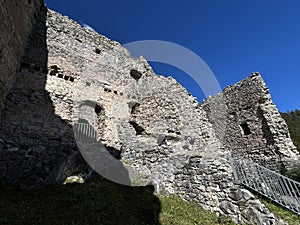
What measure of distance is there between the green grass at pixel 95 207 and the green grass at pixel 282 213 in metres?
1.27

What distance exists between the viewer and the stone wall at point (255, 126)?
33.8 ft

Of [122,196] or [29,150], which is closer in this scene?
[122,196]

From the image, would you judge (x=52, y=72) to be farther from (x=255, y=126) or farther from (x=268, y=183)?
(x=255, y=126)

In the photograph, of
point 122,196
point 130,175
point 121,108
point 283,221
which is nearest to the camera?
point 283,221

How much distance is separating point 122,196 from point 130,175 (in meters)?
1.70

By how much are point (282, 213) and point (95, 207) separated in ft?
16.5

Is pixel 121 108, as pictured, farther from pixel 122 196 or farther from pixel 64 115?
pixel 122 196

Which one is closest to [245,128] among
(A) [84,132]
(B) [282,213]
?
(B) [282,213]

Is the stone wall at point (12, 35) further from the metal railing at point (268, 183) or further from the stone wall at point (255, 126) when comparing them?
the stone wall at point (255, 126)

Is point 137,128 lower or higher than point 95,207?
higher

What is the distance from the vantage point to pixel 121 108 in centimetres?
1093

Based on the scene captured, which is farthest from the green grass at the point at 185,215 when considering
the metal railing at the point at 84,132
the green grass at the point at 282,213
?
the metal railing at the point at 84,132

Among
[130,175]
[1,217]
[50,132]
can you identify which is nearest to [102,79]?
[50,132]

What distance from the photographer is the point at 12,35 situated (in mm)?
7070
